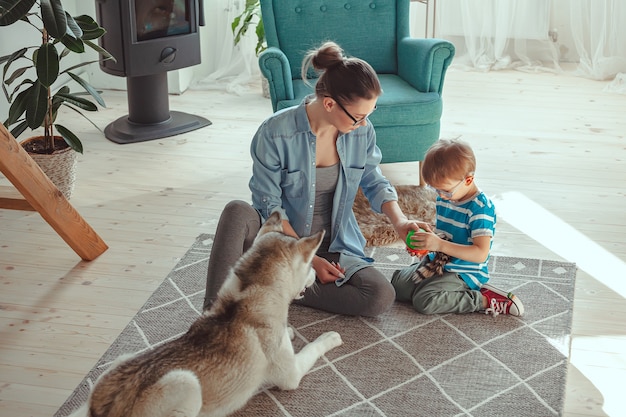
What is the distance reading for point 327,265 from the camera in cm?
273

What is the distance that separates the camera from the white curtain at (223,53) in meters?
5.64

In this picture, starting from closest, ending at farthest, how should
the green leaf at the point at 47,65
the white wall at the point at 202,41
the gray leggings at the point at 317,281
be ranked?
the gray leggings at the point at 317,281 < the green leaf at the point at 47,65 < the white wall at the point at 202,41

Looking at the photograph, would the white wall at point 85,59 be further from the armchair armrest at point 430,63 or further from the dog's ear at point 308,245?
the dog's ear at point 308,245

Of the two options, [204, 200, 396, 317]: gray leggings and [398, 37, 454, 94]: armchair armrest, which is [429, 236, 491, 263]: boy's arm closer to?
[204, 200, 396, 317]: gray leggings

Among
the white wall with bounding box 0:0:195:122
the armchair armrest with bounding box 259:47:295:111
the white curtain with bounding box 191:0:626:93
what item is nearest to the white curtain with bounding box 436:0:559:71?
the white curtain with bounding box 191:0:626:93

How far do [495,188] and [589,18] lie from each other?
101 inches

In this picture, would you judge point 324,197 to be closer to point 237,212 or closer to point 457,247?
point 237,212

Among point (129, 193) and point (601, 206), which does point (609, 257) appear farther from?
point (129, 193)

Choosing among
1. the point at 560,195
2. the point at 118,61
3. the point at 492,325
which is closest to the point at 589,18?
the point at 560,195

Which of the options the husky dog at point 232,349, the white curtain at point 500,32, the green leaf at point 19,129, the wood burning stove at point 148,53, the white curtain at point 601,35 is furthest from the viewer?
the white curtain at point 500,32

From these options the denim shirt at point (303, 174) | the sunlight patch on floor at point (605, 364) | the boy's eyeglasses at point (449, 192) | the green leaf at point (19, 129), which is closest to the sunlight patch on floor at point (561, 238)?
the sunlight patch on floor at point (605, 364)

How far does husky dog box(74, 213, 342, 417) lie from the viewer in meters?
2.01

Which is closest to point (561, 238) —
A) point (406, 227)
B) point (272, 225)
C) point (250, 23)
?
point (406, 227)

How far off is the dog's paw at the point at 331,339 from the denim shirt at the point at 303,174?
1.11ft
